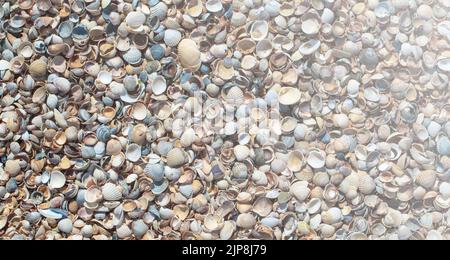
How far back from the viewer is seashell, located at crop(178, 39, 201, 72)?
4.50 feet

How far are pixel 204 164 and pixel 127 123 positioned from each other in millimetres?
203

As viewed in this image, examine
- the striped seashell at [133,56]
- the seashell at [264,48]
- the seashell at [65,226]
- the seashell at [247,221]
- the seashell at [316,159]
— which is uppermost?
the seashell at [264,48]

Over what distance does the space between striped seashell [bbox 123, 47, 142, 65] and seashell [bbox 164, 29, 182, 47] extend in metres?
0.07

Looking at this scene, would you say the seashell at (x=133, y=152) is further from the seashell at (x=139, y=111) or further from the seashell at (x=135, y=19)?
the seashell at (x=135, y=19)

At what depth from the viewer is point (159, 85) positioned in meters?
1.39

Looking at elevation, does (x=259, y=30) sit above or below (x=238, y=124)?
above

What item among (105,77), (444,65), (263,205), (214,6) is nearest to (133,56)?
(105,77)

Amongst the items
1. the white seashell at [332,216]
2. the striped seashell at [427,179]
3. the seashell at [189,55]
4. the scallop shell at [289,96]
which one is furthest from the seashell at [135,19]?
the striped seashell at [427,179]

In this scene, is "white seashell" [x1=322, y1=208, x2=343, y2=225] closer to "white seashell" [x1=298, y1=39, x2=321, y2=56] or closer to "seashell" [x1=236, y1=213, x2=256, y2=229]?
"seashell" [x1=236, y1=213, x2=256, y2=229]

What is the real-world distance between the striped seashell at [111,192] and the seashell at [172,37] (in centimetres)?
35

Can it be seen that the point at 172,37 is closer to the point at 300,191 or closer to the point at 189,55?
the point at 189,55

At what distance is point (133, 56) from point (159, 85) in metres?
0.09

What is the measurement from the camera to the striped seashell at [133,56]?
1.39 m

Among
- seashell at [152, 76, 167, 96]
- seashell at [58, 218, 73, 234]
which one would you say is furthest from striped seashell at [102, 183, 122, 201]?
seashell at [152, 76, 167, 96]
